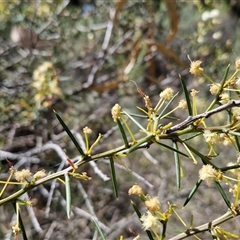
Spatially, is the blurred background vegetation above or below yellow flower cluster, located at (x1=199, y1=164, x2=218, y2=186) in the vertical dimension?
above

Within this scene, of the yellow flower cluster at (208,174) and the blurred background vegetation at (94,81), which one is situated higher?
the blurred background vegetation at (94,81)

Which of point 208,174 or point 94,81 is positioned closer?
point 208,174

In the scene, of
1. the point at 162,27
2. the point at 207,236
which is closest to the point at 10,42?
the point at 162,27

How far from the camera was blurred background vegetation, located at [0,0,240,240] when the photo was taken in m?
1.67

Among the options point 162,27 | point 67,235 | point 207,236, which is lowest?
point 207,236

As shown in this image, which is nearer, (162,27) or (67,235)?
(67,235)

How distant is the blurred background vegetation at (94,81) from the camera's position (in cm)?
167

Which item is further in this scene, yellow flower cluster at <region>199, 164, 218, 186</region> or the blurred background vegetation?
the blurred background vegetation

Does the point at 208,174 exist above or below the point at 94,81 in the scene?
below

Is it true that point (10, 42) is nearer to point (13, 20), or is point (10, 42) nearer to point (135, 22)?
point (13, 20)

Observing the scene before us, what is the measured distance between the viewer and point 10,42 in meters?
2.22

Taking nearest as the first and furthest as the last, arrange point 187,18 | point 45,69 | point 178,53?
1. point 45,69
2. point 178,53
3. point 187,18

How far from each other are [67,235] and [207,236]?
58 cm

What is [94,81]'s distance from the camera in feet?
6.62
